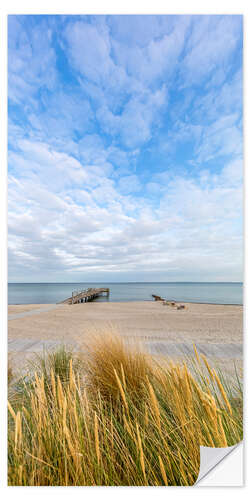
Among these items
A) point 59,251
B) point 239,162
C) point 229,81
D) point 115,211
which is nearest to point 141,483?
point 239,162

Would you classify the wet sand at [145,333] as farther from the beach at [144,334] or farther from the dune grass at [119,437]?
the dune grass at [119,437]

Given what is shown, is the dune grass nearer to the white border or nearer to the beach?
the white border

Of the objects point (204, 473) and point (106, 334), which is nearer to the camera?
point (204, 473)

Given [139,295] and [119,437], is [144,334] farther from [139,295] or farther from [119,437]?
[139,295]

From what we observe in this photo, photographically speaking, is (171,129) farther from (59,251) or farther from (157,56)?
(59,251)

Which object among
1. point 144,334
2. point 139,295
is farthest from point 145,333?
point 139,295

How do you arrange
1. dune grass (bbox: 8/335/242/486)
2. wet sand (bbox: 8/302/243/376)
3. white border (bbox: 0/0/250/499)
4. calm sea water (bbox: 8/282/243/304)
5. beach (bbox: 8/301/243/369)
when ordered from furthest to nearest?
1. calm sea water (bbox: 8/282/243/304)
2. wet sand (bbox: 8/302/243/376)
3. beach (bbox: 8/301/243/369)
4. white border (bbox: 0/0/250/499)
5. dune grass (bbox: 8/335/242/486)

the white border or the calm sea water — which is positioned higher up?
the white border

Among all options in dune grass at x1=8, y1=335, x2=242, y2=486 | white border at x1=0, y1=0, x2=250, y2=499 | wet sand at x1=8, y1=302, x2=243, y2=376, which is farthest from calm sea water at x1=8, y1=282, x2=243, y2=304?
dune grass at x1=8, y1=335, x2=242, y2=486

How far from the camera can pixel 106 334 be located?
1.82 meters

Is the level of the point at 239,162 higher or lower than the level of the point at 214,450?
higher
